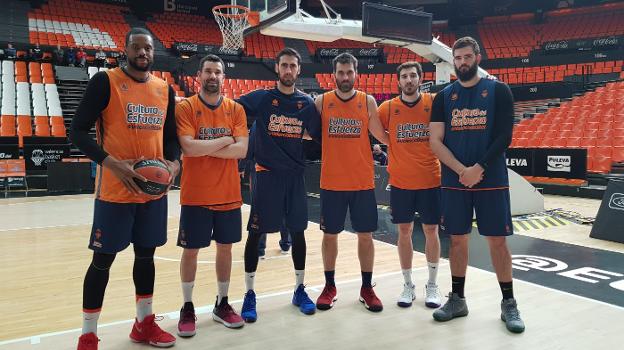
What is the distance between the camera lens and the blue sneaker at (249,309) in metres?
3.49

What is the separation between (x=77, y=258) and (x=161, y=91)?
3.47m

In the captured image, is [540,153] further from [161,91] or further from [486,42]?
[486,42]

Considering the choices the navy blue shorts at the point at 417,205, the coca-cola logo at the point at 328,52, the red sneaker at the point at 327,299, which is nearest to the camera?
the red sneaker at the point at 327,299

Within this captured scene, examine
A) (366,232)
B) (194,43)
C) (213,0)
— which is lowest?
(366,232)

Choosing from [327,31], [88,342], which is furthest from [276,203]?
[327,31]

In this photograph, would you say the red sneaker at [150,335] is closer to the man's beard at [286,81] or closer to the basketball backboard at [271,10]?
the man's beard at [286,81]

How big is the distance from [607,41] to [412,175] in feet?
73.6

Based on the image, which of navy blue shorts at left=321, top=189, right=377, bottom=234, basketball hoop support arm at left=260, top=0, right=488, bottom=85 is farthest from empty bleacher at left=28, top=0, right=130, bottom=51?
navy blue shorts at left=321, top=189, right=377, bottom=234

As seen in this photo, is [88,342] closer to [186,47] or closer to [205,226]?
[205,226]

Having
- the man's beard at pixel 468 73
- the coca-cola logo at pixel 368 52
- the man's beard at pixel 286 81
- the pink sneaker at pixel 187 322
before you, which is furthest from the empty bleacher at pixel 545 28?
the pink sneaker at pixel 187 322

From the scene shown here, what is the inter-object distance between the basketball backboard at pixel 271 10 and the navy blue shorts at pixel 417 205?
448 cm

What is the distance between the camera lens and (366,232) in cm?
384

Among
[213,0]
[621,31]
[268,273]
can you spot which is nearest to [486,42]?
[621,31]

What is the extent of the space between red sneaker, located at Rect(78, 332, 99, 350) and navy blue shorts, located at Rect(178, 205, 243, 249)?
80cm
